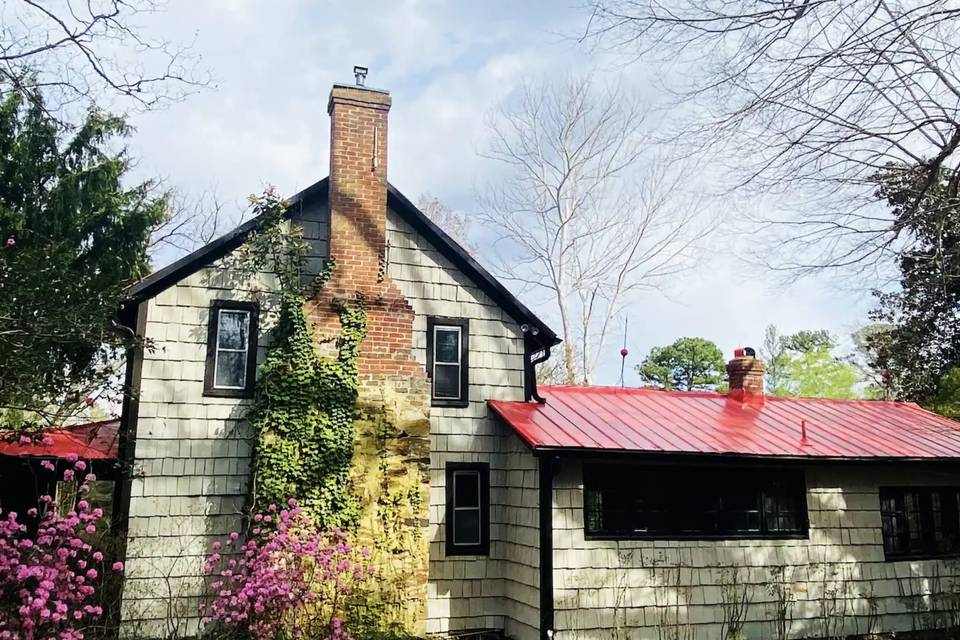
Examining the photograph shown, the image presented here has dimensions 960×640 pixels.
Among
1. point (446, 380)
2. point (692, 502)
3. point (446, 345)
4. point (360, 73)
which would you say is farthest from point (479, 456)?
point (360, 73)

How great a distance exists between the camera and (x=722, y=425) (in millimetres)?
12961

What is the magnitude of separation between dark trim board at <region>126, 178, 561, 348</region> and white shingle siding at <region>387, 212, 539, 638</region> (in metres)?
0.12

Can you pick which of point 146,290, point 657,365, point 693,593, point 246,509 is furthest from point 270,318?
point 657,365

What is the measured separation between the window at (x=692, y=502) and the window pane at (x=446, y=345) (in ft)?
9.58

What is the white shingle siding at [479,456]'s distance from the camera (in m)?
11.6

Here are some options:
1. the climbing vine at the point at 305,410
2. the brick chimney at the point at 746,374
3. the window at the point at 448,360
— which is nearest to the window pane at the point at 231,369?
the climbing vine at the point at 305,410

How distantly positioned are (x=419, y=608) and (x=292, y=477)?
257cm

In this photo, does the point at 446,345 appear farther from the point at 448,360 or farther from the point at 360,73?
the point at 360,73

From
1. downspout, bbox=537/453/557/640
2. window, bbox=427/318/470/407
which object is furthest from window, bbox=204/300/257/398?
downspout, bbox=537/453/557/640

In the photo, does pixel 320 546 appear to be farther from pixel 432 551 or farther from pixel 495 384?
pixel 495 384

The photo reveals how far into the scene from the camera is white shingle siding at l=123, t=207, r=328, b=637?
1060 centimetres

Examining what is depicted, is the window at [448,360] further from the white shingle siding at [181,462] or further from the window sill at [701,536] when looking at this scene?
the window sill at [701,536]

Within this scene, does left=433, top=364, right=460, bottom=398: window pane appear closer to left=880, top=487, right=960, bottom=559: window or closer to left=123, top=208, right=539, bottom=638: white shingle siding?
left=123, top=208, right=539, bottom=638: white shingle siding

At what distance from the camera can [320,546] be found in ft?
35.0
